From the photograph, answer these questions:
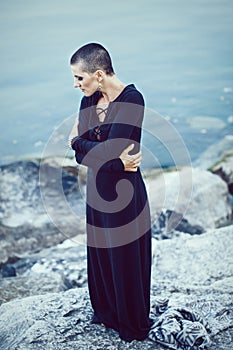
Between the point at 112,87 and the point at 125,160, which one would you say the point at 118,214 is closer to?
the point at 125,160

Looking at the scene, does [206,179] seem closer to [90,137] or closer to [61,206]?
[61,206]

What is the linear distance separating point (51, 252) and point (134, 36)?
8.69 ft

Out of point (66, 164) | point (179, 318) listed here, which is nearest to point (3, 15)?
point (66, 164)

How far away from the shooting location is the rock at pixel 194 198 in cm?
483

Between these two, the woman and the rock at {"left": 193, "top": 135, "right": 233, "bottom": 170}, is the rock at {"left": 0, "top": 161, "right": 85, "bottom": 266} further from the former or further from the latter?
the woman

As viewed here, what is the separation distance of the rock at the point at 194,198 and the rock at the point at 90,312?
115 centimetres

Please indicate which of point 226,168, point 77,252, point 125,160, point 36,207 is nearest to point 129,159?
point 125,160

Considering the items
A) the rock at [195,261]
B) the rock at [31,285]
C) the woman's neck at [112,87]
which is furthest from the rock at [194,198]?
the woman's neck at [112,87]

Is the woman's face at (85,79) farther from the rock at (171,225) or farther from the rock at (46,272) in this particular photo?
the rock at (171,225)

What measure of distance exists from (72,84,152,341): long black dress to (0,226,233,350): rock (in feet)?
0.47

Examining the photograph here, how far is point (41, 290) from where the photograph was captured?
3.55 meters

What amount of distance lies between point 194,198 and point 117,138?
297cm

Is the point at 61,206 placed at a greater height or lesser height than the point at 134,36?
lesser

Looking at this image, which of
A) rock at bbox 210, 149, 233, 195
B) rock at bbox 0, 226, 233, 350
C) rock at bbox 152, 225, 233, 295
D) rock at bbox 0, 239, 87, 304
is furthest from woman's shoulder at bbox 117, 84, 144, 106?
rock at bbox 210, 149, 233, 195
